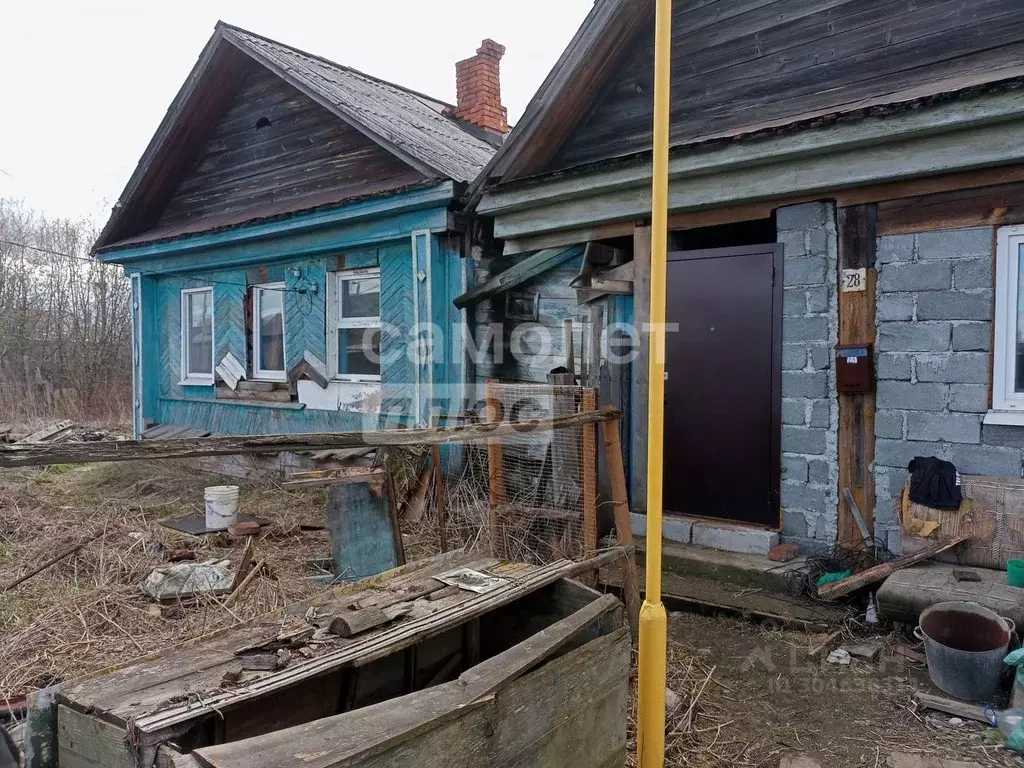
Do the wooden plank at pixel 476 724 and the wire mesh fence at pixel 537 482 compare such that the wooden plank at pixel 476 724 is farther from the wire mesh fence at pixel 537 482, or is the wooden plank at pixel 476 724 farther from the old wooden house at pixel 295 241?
the old wooden house at pixel 295 241

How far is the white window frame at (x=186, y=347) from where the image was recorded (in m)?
10.5

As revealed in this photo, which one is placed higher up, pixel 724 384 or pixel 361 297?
pixel 361 297

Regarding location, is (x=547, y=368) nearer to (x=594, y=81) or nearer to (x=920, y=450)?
(x=594, y=81)

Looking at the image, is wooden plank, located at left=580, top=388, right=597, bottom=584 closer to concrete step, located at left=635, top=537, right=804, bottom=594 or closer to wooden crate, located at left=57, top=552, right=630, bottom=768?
concrete step, located at left=635, top=537, right=804, bottom=594

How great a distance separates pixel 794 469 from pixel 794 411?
0.43 meters

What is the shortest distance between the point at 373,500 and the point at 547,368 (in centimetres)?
246

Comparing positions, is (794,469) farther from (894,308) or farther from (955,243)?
(955,243)

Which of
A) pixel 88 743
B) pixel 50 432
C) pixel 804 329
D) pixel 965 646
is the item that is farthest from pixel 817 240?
pixel 50 432

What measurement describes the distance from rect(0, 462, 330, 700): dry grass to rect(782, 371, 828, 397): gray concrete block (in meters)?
3.84

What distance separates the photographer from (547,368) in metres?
7.20

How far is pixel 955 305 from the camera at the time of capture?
183 inches

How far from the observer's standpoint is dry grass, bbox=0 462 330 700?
436 centimetres

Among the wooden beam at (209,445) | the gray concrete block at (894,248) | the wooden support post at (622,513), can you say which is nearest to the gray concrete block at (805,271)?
the gray concrete block at (894,248)

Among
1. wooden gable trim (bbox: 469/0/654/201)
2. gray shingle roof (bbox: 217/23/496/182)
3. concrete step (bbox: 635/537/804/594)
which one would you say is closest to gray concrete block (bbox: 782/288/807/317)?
concrete step (bbox: 635/537/804/594)
